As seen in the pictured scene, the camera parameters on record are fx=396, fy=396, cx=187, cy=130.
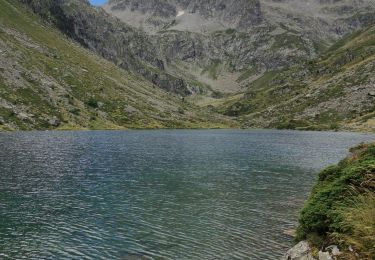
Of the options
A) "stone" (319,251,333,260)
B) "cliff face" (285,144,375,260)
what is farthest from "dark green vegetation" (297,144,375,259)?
"stone" (319,251,333,260)

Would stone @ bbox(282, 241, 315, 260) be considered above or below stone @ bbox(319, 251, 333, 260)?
below

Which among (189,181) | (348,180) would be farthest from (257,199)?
(348,180)

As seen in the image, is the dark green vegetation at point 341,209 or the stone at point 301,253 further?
the stone at point 301,253

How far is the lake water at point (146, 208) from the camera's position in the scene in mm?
32688

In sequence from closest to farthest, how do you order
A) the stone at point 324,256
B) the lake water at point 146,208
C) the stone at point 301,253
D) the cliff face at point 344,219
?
the cliff face at point 344,219
the stone at point 324,256
the stone at point 301,253
the lake water at point 146,208

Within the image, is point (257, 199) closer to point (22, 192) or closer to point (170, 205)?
point (170, 205)

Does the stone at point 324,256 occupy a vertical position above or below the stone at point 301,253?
above

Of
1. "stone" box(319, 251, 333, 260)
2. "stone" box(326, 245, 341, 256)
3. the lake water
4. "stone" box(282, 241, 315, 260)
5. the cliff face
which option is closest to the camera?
the cliff face

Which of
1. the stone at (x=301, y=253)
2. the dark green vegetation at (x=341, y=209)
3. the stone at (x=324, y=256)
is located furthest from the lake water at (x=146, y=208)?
the stone at (x=324, y=256)

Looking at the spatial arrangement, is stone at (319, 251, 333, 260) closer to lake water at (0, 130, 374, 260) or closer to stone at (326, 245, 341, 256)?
stone at (326, 245, 341, 256)

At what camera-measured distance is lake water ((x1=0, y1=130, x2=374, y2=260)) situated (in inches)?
1287

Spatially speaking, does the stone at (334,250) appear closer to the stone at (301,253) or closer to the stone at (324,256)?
the stone at (324,256)

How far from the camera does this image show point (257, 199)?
→ 52.4 metres

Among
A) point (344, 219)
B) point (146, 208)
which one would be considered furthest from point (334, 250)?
point (146, 208)
